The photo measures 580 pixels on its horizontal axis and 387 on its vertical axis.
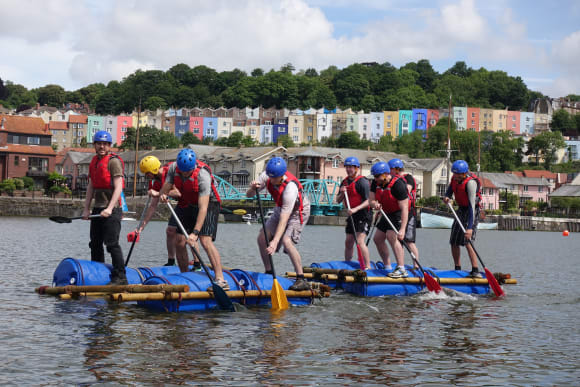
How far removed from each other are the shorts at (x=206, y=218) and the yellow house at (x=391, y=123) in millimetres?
187003

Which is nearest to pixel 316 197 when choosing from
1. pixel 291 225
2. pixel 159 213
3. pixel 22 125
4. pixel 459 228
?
pixel 159 213

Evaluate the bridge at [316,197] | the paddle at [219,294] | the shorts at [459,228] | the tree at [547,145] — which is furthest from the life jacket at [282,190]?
the tree at [547,145]

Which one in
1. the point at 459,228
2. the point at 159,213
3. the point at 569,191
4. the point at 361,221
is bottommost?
the point at 159,213

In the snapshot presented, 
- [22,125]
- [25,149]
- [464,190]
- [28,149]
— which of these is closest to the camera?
[464,190]

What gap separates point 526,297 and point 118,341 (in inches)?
437

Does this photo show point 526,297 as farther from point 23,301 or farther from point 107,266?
point 23,301

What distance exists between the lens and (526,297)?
17812 mm

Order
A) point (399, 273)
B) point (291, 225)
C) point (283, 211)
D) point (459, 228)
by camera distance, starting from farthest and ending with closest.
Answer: point (459, 228) → point (399, 273) → point (291, 225) → point (283, 211)

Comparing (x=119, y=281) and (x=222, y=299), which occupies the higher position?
(x=119, y=281)

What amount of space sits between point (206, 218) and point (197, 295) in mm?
1314

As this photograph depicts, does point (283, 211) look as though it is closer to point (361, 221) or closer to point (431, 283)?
point (361, 221)

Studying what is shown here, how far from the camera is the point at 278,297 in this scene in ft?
42.6

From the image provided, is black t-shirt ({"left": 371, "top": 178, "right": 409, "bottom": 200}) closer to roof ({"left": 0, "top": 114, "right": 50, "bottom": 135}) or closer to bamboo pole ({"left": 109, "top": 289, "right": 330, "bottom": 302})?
bamboo pole ({"left": 109, "top": 289, "right": 330, "bottom": 302})

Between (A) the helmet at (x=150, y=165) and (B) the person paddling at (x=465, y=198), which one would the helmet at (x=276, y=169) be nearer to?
(A) the helmet at (x=150, y=165)
